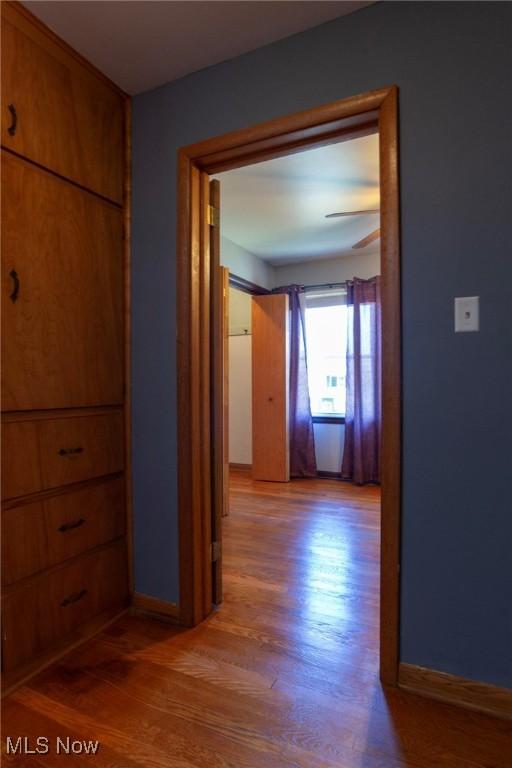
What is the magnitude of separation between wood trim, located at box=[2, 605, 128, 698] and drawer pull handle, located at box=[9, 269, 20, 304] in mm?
1288

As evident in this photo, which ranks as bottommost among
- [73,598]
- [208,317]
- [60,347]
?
[73,598]

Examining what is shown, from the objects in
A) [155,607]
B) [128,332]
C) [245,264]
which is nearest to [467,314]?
[128,332]

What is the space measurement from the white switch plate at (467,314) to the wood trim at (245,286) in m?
2.94

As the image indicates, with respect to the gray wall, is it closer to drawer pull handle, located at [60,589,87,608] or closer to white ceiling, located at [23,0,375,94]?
white ceiling, located at [23,0,375,94]

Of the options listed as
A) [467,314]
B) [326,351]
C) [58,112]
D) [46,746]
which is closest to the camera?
[46,746]

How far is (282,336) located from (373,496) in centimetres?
191

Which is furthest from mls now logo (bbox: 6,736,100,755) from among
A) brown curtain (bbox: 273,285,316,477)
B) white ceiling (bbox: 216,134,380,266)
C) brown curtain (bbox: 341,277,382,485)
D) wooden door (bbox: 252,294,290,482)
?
brown curtain (bbox: 273,285,316,477)

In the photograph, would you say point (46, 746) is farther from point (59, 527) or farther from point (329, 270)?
point (329, 270)

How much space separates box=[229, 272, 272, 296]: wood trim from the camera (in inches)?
160

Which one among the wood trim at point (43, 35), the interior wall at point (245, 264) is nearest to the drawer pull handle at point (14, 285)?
the wood trim at point (43, 35)

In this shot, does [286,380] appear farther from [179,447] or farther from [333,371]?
[179,447]

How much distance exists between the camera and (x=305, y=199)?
309 cm

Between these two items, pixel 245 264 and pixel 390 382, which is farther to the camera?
pixel 245 264

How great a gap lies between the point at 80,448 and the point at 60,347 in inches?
16.6
